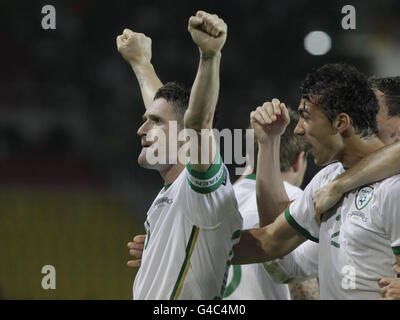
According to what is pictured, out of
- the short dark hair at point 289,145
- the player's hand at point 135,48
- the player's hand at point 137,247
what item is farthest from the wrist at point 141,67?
the player's hand at point 137,247

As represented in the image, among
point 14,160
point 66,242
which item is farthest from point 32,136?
point 66,242

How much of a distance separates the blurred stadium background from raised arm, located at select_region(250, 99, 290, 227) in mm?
4751

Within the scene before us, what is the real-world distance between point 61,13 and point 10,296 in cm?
437

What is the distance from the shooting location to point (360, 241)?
8.41ft

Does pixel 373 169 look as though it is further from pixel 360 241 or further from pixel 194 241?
pixel 194 241

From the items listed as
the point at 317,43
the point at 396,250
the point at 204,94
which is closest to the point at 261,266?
the point at 396,250

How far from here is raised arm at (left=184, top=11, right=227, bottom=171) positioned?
2391 mm

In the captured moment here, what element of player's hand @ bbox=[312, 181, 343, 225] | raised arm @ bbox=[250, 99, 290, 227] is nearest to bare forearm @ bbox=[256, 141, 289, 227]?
raised arm @ bbox=[250, 99, 290, 227]

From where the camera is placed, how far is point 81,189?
9.15 metres

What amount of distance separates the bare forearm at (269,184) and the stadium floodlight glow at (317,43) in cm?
677

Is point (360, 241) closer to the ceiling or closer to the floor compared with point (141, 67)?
closer to the floor

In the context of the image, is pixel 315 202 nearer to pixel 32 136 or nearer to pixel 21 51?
pixel 32 136

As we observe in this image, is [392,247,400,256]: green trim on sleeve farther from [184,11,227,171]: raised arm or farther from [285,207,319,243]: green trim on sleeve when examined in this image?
[184,11,227,171]: raised arm

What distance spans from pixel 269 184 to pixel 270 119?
329 millimetres
